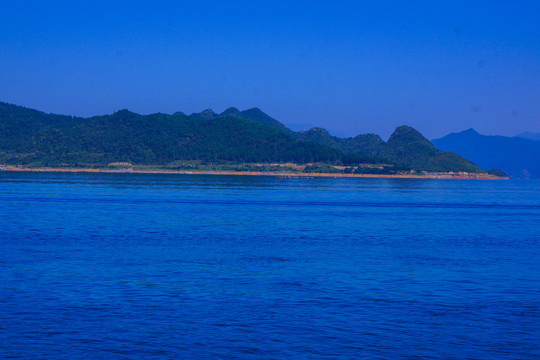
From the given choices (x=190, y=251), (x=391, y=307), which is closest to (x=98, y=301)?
(x=391, y=307)

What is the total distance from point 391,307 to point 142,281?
10.7 meters

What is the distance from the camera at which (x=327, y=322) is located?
1962 cm

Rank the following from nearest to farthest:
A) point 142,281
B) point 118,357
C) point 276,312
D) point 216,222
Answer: point 118,357 → point 276,312 → point 142,281 → point 216,222

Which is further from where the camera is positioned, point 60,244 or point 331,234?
point 331,234

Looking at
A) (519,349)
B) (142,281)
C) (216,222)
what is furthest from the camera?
(216,222)

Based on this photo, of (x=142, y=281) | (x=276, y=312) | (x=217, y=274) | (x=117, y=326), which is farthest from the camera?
(x=217, y=274)

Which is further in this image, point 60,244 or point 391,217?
point 391,217

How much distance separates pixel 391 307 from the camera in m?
21.7

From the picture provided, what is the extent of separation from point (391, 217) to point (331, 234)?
2083 cm

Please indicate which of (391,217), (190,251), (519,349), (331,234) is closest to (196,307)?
(519,349)

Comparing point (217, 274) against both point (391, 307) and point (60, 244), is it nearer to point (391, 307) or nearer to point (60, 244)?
point (391, 307)

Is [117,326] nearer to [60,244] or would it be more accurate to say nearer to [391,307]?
[391,307]

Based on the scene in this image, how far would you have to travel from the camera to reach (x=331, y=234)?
46406 mm

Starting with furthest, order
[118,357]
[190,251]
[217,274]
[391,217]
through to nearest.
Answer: [391,217] → [190,251] → [217,274] → [118,357]
